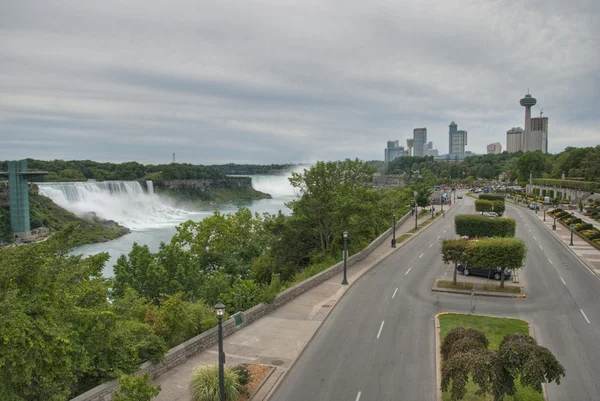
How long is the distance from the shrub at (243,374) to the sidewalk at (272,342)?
0.54 m

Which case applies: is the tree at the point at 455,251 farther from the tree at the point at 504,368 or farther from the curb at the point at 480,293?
the tree at the point at 504,368

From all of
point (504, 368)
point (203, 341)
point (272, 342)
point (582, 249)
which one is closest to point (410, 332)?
point (272, 342)

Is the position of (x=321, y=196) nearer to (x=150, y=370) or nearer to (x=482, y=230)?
(x=482, y=230)

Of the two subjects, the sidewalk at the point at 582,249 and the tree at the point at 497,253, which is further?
the sidewalk at the point at 582,249

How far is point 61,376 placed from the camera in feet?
34.7

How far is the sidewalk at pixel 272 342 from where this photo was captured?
14.1 meters

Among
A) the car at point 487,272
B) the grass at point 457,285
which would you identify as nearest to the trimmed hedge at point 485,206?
the car at point 487,272

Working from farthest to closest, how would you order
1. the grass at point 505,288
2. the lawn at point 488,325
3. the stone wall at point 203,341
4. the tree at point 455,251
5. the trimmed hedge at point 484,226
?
the trimmed hedge at point 484,226
the tree at point 455,251
the grass at point 505,288
the lawn at point 488,325
the stone wall at point 203,341

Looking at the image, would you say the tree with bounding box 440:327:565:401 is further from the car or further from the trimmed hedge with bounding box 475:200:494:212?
the trimmed hedge with bounding box 475:200:494:212

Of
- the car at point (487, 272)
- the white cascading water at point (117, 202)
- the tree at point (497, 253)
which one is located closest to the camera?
the tree at point (497, 253)

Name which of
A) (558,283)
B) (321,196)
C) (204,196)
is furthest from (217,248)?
(204,196)

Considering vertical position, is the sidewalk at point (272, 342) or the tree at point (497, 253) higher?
the tree at point (497, 253)

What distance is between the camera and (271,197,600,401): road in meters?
14.2

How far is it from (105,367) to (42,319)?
10.1 feet
